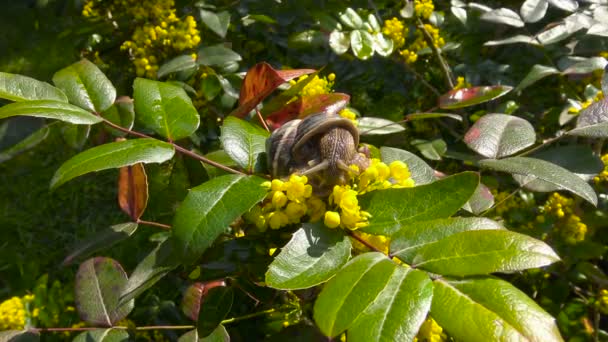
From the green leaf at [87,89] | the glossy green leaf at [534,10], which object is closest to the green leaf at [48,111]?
the green leaf at [87,89]

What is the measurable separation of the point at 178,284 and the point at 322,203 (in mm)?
1539

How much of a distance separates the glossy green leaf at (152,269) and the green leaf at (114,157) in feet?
0.49

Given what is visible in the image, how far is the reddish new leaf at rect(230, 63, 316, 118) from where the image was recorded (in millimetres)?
1131

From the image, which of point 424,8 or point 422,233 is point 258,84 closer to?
point 422,233

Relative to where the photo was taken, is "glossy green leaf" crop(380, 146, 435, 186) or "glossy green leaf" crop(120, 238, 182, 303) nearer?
"glossy green leaf" crop(120, 238, 182, 303)

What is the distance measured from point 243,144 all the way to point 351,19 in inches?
30.9

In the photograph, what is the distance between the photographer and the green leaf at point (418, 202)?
85cm

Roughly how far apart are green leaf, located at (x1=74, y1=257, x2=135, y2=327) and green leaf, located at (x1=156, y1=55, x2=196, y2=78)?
0.49 metres

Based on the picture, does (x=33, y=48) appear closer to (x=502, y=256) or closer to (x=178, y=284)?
(x=178, y=284)

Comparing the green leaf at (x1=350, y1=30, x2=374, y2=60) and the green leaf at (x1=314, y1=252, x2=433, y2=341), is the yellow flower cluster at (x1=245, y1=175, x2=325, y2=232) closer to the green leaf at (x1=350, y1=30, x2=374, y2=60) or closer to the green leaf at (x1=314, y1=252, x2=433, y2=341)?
the green leaf at (x1=314, y1=252, x2=433, y2=341)

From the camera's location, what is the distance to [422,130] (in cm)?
199

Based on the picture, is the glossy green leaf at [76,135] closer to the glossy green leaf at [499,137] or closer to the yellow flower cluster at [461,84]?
the glossy green leaf at [499,137]

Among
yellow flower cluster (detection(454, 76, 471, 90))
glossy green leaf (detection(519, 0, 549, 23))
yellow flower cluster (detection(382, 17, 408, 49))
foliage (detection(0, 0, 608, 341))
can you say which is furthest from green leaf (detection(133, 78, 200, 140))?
glossy green leaf (detection(519, 0, 549, 23))

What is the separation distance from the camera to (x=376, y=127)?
4.64 ft
